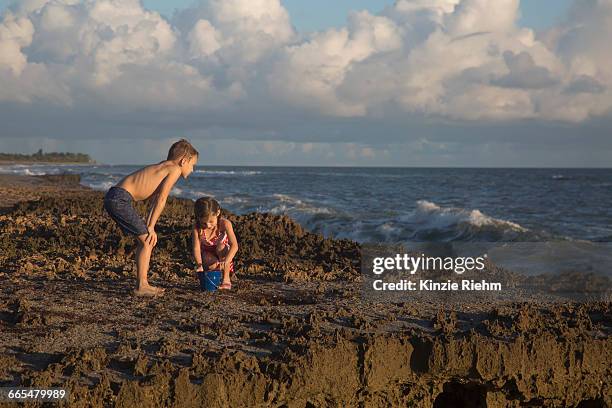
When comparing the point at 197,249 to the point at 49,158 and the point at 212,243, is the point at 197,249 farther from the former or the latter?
the point at 49,158

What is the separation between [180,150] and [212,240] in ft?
3.75

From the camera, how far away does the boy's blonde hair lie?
696 cm

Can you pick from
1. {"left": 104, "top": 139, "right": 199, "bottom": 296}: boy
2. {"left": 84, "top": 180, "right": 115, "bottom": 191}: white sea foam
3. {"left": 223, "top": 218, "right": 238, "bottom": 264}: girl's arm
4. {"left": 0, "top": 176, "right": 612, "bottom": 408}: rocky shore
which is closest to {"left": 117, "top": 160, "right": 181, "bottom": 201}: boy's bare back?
{"left": 104, "top": 139, "right": 199, "bottom": 296}: boy

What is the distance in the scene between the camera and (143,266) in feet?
22.5

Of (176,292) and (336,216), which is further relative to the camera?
(336,216)

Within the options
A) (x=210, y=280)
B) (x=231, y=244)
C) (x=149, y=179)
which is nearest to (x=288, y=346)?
(x=210, y=280)

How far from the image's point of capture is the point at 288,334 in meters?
5.56

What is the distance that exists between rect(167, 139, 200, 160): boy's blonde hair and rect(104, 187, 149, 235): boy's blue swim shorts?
634 millimetres

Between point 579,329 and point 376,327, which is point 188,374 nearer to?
point 376,327

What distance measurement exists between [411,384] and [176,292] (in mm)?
2987

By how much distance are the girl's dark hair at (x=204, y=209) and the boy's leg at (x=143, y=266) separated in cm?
67

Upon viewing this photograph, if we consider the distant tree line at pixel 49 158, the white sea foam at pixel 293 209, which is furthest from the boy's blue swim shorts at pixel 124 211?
the distant tree line at pixel 49 158

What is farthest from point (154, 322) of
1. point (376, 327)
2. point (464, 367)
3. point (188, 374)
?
point (464, 367)

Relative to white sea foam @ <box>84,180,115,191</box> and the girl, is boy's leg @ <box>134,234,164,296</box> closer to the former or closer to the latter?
the girl
